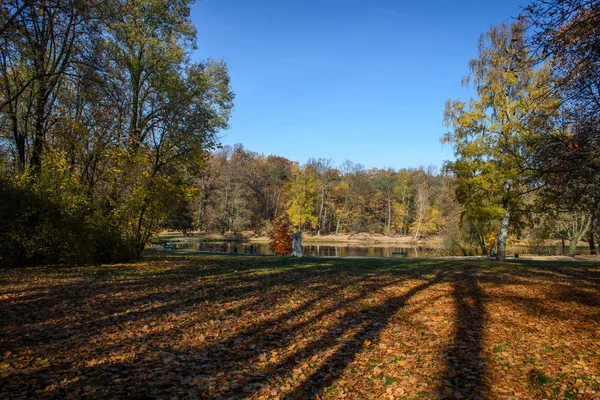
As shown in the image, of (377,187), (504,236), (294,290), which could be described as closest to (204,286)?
(294,290)

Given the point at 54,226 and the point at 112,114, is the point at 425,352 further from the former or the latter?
the point at 112,114

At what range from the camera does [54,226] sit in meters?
11.7

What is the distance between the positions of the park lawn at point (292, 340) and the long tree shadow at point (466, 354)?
23mm

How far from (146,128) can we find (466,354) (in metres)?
15.1

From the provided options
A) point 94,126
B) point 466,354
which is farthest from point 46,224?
point 466,354

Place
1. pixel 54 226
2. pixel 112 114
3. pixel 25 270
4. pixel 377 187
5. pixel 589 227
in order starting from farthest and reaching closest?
1. pixel 377 187
2. pixel 589 227
3. pixel 112 114
4. pixel 54 226
5. pixel 25 270

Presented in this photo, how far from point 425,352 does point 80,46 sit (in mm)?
14941

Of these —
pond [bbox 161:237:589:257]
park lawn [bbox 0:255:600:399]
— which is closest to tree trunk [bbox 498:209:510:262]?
park lawn [bbox 0:255:600:399]

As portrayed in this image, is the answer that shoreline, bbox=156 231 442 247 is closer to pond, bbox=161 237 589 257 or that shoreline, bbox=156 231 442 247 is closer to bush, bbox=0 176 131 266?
pond, bbox=161 237 589 257

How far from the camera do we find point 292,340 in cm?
578

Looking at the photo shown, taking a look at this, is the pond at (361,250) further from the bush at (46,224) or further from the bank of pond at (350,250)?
the bush at (46,224)

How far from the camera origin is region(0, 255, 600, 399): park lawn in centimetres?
421

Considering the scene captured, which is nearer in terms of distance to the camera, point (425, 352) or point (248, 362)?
point (248, 362)

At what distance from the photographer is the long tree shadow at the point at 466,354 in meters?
4.20
